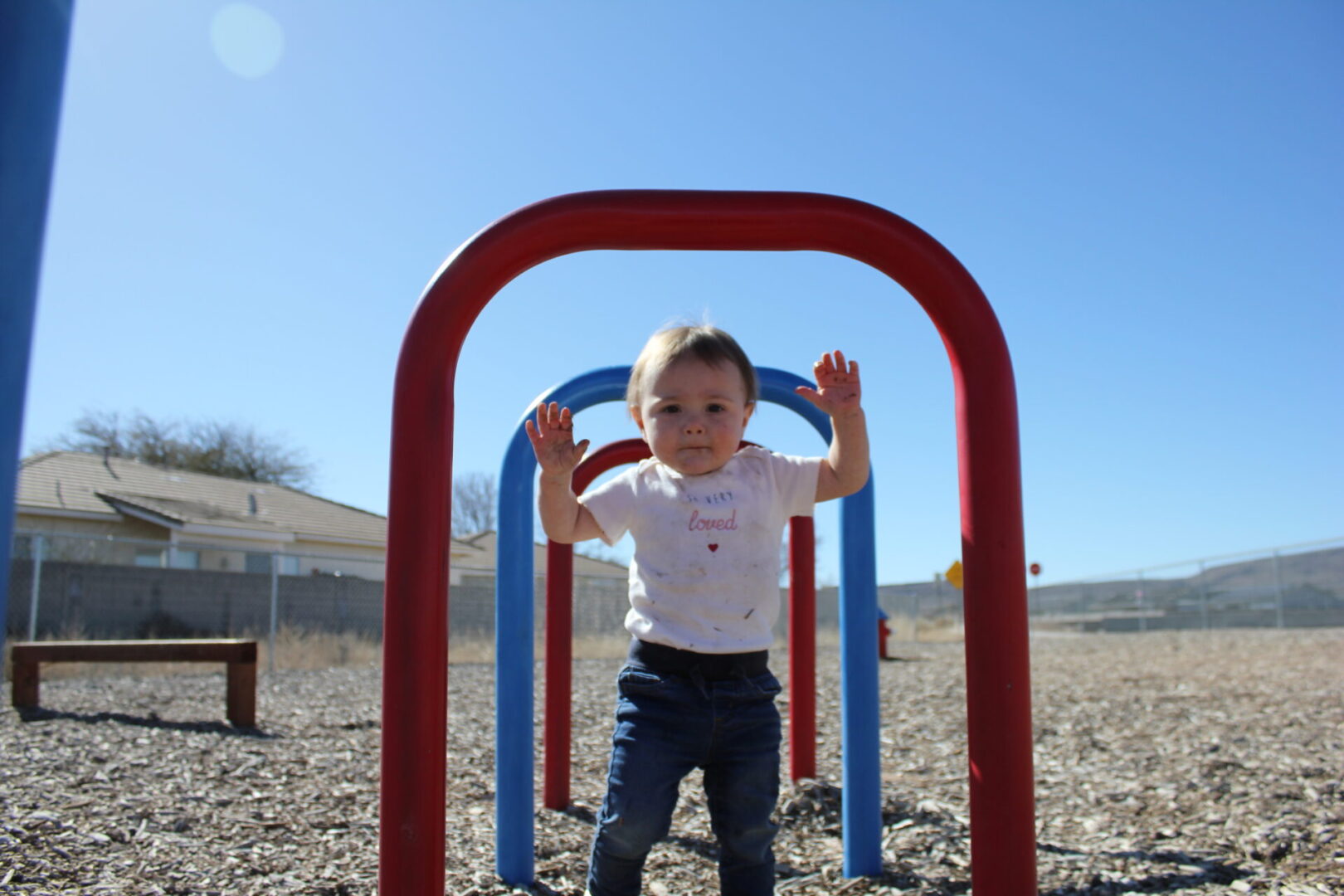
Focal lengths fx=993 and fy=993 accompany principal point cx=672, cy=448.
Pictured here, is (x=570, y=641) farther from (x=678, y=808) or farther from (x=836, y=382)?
(x=836, y=382)

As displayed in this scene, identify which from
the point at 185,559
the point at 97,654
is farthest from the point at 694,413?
the point at 185,559

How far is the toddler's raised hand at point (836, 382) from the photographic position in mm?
1843

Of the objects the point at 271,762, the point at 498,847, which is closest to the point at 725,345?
the point at 498,847

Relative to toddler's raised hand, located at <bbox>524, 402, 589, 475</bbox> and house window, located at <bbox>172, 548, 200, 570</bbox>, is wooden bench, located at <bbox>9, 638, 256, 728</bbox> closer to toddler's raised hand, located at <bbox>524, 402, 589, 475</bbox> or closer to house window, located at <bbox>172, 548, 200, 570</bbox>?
toddler's raised hand, located at <bbox>524, 402, 589, 475</bbox>

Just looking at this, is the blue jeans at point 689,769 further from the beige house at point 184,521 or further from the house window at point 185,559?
the house window at point 185,559

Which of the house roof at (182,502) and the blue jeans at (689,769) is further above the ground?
the house roof at (182,502)

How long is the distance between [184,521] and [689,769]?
734 inches

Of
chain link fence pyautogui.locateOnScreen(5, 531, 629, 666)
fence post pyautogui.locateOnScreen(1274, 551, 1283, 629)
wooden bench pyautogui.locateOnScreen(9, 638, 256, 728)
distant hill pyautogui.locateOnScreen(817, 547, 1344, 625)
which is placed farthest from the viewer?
distant hill pyautogui.locateOnScreen(817, 547, 1344, 625)

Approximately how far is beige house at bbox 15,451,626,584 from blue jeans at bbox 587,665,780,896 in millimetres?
12963

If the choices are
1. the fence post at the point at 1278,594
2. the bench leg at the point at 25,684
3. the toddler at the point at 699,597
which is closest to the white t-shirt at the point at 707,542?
the toddler at the point at 699,597

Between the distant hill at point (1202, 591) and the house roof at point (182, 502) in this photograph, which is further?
the distant hill at point (1202, 591)

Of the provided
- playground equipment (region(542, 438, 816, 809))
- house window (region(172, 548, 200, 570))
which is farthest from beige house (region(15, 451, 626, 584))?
playground equipment (region(542, 438, 816, 809))

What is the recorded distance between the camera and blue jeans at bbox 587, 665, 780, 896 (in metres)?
1.95

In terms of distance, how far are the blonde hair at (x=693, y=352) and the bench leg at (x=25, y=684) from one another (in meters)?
5.83
